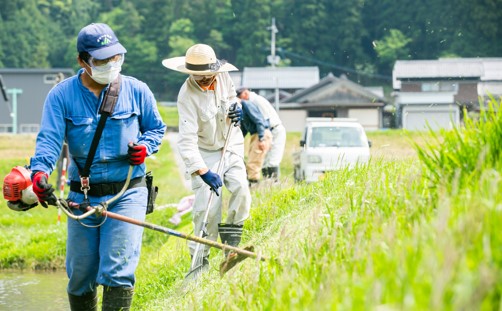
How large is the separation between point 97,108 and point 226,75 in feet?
6.69

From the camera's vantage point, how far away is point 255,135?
47.2 feet

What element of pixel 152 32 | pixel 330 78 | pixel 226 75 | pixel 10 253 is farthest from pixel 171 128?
pixel 226 75

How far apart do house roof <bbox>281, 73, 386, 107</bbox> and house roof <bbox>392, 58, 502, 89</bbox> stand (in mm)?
3312

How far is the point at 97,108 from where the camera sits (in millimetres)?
6297

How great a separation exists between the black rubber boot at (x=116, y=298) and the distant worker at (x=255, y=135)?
6.91m

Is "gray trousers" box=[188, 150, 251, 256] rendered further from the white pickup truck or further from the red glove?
the white pickup truck

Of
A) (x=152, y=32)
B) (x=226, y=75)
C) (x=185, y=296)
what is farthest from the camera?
(x=152, y=32)

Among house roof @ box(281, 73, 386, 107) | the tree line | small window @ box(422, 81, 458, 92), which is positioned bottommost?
house roof @ box(281, 73, 386, 107)

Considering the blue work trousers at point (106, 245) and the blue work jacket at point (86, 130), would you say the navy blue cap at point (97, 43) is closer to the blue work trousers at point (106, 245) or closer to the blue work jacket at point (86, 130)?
the blue work jacket at point (86, 130)

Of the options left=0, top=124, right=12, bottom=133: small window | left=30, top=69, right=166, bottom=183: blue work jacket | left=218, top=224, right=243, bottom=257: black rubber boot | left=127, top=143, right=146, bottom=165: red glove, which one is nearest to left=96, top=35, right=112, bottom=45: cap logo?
left=30, top=69, right=166, bottom=183: blue work jacket

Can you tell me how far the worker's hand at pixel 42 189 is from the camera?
19.2 feet

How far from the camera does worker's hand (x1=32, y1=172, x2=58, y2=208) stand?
5867mm

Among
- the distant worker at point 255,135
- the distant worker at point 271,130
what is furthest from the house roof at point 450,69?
the distant worker at point 255,135

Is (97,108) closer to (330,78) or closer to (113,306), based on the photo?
(113,306)
